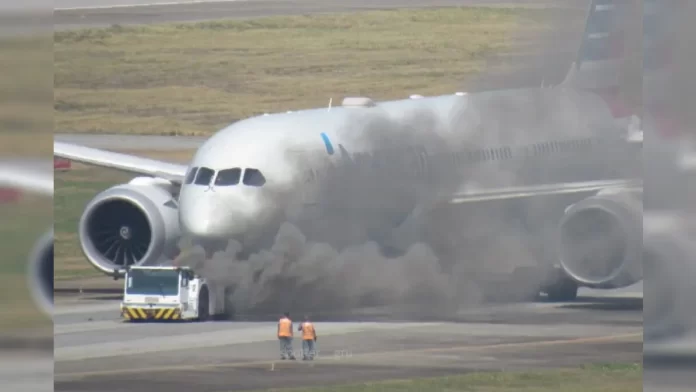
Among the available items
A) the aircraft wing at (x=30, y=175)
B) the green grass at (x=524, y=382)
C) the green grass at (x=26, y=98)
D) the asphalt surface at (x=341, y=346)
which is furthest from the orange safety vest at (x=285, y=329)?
the green grass at (x=26, y=98)

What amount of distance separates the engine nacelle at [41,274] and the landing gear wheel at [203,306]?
525 centimetres

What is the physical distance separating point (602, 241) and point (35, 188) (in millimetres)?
7562

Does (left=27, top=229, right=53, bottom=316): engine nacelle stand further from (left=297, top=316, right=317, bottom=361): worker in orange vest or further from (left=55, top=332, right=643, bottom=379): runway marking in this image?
(left=297, top=316, right=317, bottom=361): worker in orange vest

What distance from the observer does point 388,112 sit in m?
11.2

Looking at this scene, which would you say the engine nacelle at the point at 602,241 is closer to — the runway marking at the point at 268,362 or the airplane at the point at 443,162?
the airplane at the point at 443,162

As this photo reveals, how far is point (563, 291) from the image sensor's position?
10516 millimetres

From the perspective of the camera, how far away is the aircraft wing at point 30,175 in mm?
4480

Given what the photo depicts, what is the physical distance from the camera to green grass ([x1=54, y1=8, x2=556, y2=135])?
395 inches

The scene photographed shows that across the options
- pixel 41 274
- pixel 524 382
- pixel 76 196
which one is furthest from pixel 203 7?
pixel 41 274

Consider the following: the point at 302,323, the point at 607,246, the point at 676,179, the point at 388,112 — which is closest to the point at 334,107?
the point at 388,112

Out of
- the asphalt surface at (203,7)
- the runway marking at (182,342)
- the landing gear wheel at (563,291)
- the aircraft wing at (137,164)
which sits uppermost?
the asphalt surface at (203,7)

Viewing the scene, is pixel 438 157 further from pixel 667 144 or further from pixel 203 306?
pixel 667 144

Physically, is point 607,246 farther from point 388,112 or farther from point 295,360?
point 295,360

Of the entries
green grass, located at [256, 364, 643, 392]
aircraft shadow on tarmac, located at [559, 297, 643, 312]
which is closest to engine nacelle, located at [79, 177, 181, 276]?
green grass, located at [256, 364, 643, 392]
